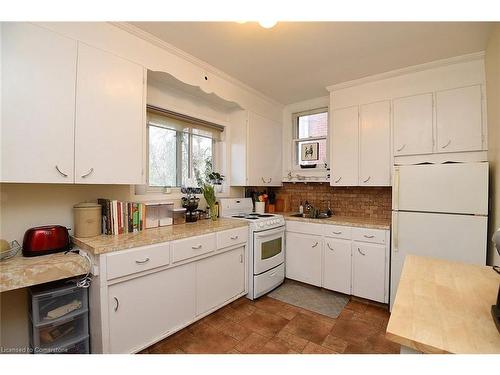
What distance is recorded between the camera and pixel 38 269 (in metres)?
1.32

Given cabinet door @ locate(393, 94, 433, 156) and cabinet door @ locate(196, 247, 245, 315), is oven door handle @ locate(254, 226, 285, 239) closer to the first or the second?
cabinet door @ locate(196, 247, 245, 315)

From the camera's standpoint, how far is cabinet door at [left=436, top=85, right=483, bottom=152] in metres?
2.15

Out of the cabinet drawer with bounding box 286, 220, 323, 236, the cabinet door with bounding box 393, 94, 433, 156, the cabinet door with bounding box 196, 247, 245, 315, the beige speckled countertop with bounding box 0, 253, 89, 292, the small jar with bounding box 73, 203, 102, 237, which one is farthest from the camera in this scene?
the cabinet drawer with bounding box 286, 220, 323, 236

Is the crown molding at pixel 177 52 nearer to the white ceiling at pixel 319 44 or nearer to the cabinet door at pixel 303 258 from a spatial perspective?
the white ceiling at pixel 319 44

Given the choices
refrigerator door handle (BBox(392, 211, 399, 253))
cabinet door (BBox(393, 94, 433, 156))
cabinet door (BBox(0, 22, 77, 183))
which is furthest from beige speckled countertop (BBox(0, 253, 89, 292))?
cabinet door (BBox(393, 94, 433, 156))

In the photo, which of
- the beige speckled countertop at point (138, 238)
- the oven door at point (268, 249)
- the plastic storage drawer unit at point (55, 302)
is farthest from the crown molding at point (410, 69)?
the plastic storage drawer unit at point (55, 302)

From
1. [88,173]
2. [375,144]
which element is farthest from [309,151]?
[88,173]

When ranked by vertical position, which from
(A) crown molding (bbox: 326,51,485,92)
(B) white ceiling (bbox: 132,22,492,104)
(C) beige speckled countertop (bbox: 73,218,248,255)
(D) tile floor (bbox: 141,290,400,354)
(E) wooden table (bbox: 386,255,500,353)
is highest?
(B) white ceiling (bbox: 132,22,492,104)

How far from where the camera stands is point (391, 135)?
255 centimetres

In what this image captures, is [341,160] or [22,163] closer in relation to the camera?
[22,163]

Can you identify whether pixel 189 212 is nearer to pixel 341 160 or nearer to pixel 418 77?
pixel 341 160

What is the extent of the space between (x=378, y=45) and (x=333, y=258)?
2.12m
